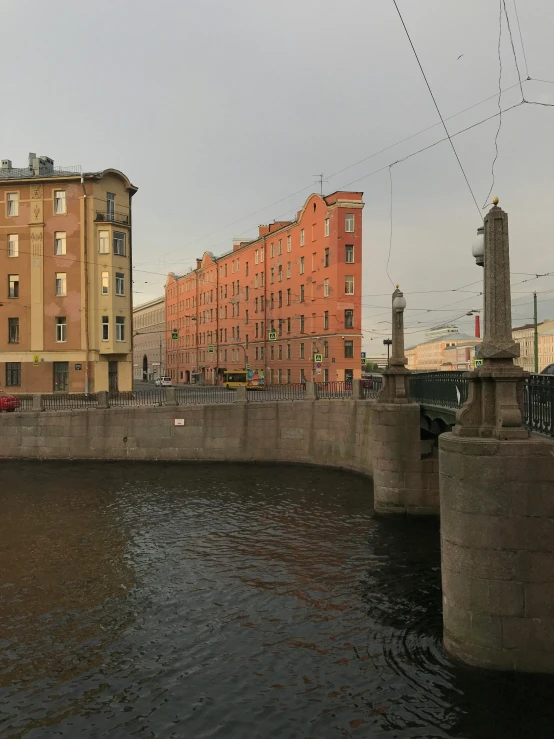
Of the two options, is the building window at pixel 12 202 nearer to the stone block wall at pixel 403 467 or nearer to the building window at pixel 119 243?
the building window at pixel 119 243

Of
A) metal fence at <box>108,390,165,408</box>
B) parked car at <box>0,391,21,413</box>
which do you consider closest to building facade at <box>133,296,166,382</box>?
metal fence at <box>108,390,165,408</box>

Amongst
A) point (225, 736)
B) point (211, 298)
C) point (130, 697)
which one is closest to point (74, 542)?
point (130, 697)

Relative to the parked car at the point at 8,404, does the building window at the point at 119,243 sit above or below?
above

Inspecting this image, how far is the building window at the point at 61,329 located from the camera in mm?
38156

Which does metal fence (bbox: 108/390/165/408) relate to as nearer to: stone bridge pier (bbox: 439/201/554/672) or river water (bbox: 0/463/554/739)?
river water (bbox: 0/463/554/739)

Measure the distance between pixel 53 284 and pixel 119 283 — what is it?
4.13m

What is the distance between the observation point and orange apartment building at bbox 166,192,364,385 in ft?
165

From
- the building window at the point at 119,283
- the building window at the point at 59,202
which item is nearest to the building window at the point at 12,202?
the building window at the point at 59,202

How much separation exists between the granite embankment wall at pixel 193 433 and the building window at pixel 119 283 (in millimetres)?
13228

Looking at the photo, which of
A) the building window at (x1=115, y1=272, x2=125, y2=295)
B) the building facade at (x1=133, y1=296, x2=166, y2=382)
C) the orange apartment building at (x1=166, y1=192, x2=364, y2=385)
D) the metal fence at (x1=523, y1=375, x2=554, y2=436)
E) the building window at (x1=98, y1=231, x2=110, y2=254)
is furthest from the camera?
the building facade at (x1=133, y1=296, x2=166, y2=382)

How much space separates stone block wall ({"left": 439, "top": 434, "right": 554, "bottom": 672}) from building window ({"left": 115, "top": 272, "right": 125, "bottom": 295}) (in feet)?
116

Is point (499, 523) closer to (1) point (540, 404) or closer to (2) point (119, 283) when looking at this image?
(1) point (540, 404)

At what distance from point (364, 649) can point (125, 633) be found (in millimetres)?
3689

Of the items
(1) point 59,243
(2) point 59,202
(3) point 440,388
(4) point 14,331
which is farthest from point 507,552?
(2) point 59,202
